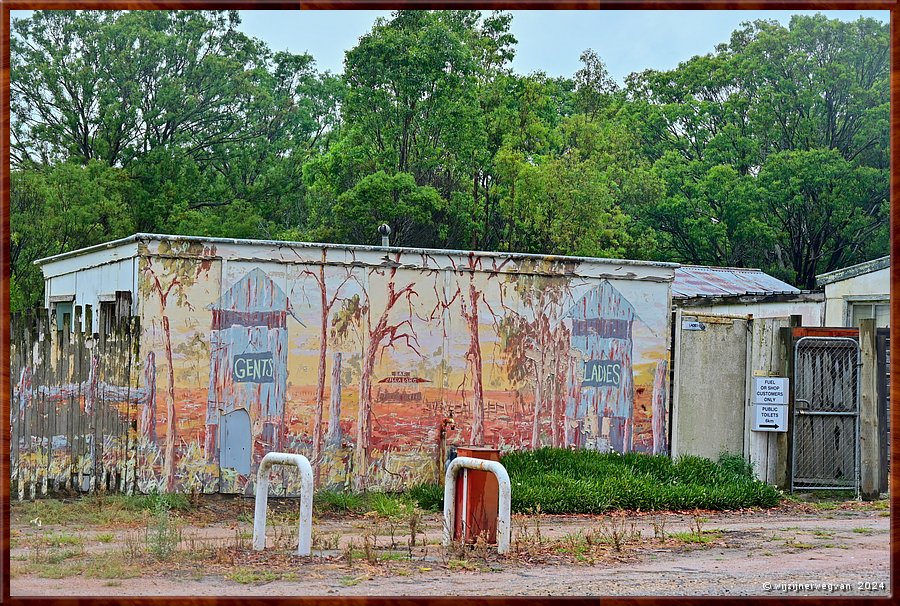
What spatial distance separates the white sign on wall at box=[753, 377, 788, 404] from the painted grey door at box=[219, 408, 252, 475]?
636 cm

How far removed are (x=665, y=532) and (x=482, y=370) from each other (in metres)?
3.47

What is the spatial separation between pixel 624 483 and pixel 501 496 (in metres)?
4.20

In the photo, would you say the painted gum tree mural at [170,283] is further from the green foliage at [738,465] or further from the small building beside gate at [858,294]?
the small building beside gate at [858,294]

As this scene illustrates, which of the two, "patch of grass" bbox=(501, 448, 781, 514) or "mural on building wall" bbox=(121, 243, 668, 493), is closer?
"patch of grass" bbox=(501, 448, 781, 514)

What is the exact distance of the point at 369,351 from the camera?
13.1 m

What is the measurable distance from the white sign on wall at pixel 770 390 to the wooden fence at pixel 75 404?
7.41 meters

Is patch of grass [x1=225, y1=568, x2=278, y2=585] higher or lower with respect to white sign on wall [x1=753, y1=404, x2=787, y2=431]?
lower

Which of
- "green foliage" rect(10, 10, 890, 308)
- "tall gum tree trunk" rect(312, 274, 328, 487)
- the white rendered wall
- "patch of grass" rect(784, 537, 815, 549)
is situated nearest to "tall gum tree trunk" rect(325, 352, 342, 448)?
"tall gum tree trunk" rect(312, 274, 328, 487)

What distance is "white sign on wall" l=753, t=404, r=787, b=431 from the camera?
14.0 m

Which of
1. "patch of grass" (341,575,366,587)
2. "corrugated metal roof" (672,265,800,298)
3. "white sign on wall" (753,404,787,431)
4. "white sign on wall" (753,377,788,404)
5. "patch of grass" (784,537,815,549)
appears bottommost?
"patch of grass" (784,537,815,549)

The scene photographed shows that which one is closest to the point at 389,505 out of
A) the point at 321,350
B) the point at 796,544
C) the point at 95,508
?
the point at 321,350

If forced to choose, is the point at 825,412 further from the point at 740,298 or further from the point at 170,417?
the point at 170,417

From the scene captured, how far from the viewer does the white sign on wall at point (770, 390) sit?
46.1 feet

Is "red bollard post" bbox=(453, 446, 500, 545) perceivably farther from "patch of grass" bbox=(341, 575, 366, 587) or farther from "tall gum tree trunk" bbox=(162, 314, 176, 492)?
"tall gum tree trunk" bbox=(162, 314, 176, 492)
